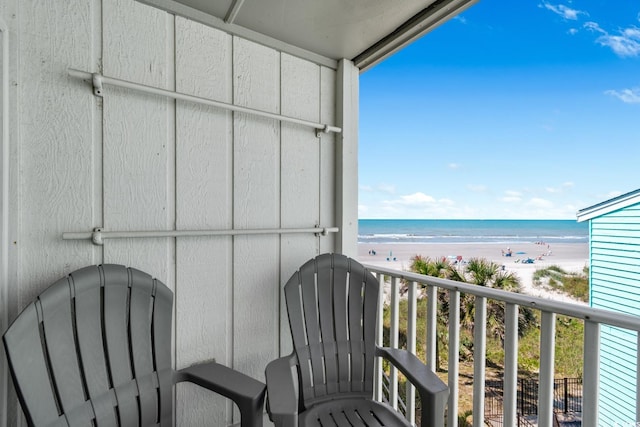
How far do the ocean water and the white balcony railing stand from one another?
13.6 meters

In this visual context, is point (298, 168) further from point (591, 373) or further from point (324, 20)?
point (591, 373)

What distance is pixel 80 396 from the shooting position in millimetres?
960

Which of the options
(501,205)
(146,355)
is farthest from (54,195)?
(501,205)

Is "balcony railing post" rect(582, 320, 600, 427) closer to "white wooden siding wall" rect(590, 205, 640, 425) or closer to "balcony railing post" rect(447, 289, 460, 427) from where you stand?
"balcony railing post" rect(447, 289, 460, 427)

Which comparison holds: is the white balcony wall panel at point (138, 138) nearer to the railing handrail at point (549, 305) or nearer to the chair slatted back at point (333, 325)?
the chair slatted back at point (333, 325)

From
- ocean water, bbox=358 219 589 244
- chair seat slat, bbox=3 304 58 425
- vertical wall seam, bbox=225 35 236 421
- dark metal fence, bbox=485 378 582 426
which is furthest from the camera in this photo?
ocean water, bbox=358 219 589 244

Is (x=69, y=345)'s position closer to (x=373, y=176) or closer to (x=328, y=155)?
(x=328, y=155)

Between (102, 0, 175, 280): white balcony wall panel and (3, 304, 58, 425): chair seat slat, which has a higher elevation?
(102, 0, 175, 280): white balcony wall panel

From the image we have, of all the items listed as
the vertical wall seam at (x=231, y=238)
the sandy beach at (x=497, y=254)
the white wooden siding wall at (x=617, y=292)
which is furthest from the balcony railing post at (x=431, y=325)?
the sandy beach at (x=497, y=254)

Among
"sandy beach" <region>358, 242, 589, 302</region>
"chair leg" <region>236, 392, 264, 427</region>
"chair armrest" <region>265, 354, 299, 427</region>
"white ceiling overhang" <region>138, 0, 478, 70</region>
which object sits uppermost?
"white ceiling overhang" <region>138, 0, 478, 70</region>

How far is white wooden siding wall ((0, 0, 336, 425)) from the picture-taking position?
112cm

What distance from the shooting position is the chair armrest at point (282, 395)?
35.3 inches

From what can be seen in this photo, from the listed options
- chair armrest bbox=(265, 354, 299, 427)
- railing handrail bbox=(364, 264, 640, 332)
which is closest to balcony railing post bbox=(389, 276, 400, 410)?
railing handrail bbox=(364, 264, 640, 332)

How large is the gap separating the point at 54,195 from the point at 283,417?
1.10 m
